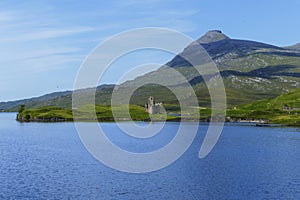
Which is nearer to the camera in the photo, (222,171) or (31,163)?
(222,171)

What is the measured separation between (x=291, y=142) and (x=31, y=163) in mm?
72889

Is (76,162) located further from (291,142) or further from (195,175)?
(291,142)

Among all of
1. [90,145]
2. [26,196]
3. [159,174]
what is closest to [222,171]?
[159,174]

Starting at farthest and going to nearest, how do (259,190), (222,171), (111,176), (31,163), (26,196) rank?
(31,163)
(222,171)
(111,176)
(259,190)
(26,196)

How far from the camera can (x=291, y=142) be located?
119m

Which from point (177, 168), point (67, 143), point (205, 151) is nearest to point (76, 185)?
point (177, 168)

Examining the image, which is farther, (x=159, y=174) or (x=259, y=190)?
(x=159, y=174)

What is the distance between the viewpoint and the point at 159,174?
231 feet

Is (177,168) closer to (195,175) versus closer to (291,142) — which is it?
(195,175)

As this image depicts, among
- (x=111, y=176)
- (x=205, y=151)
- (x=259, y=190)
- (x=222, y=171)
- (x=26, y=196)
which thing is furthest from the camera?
(x=205, y=151)

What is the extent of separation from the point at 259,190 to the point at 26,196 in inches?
1216

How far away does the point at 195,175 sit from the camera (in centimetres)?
6894

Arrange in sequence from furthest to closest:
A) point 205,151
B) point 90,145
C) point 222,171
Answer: point 90,145 < point 205,151 < point 222,171

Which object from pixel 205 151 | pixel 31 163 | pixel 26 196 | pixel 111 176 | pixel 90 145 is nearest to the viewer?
pixel 26 196
